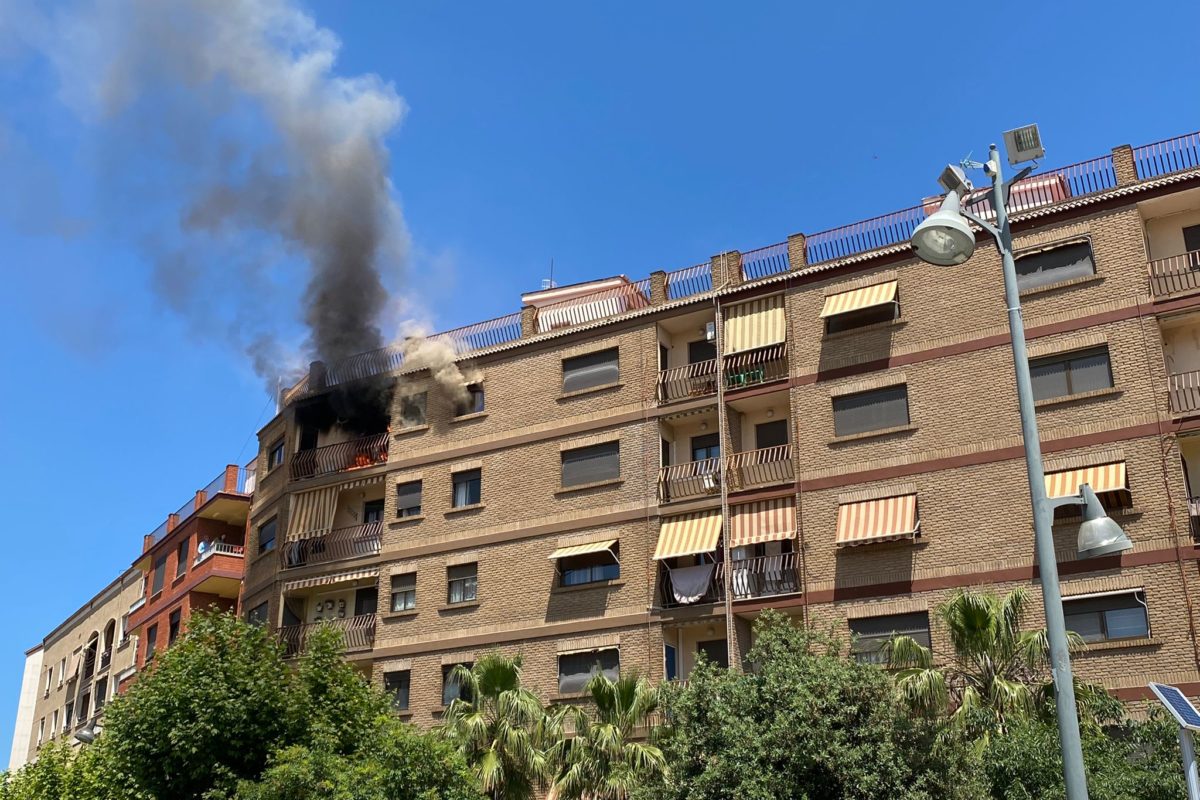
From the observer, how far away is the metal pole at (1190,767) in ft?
34.8

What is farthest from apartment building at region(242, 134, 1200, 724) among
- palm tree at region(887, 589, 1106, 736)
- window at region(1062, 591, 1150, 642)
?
palm tree at region(887, 589, 1106, 736)

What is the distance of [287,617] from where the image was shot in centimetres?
3869

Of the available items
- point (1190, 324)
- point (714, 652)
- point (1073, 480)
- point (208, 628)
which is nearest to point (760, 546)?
point (714, 652)

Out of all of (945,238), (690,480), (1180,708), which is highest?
(690,480)

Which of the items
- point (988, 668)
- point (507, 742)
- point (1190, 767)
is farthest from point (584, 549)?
point (1190, 767)

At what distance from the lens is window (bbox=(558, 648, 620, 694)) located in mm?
32125

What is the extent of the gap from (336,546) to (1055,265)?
20.7 meters

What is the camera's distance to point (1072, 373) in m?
28.5

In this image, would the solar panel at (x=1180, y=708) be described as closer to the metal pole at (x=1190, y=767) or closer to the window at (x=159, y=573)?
the metal pole at (x=1190, y=767)

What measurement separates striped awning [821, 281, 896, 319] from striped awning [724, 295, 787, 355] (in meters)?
1.36

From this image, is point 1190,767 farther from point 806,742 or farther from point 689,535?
point 689,535

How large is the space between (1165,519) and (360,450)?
860 inches

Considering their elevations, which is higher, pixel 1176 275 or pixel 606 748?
pixel 1176 275

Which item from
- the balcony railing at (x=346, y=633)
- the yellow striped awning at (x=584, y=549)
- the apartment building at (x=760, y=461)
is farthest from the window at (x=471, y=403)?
the balcony railing at (x=346, y=633)
